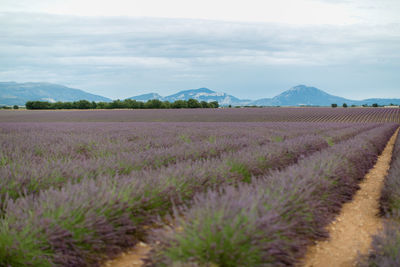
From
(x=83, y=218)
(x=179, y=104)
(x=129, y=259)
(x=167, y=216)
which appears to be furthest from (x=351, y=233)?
(x=179, y=104)

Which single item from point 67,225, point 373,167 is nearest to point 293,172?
point 67,225

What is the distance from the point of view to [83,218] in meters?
2.86

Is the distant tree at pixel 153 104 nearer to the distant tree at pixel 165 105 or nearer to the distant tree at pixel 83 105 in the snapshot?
the distant tree at pixel 165 105

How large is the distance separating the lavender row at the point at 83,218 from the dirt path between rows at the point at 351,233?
145cm

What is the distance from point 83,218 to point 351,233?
2829 millimetres

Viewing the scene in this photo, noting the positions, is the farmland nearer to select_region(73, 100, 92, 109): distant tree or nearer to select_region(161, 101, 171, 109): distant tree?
select_region(161, 101, 171, 109): distant tree

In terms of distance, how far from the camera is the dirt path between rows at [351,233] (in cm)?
301

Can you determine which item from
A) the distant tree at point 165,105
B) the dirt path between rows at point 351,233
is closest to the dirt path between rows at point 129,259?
the dirt path between rows at point 351,233

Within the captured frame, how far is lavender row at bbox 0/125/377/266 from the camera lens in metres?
2.49

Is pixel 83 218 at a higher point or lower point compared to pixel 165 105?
lower

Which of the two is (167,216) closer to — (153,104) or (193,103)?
(153,104)

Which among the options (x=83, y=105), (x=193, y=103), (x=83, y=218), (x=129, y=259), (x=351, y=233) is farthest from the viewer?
(x=193, y=103)

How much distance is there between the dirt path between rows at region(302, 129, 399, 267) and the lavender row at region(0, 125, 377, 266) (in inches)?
57.2

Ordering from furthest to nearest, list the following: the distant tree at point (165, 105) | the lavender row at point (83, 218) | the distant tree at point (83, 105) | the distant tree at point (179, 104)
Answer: the distant tree at point (179, 104) < the distant tree at point (83, 105) < the distant tree at point (165, 105) < the lavender row at point (83, 218)
